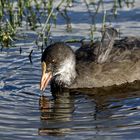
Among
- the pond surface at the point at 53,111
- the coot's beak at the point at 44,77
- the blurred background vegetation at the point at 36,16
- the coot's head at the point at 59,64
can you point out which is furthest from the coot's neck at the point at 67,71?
the blurred background vegetation at the point at 36,16

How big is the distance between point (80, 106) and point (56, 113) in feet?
1.42

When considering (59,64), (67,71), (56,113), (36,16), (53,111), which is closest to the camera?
(56,113)

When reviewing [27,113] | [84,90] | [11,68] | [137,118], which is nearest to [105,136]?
[137,118]

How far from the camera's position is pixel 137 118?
10.1 m

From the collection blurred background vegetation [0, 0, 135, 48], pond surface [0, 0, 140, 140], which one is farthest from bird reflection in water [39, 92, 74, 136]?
blurred background vegetation [0, 0, 135, 48]

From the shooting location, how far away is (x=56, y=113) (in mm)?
10609

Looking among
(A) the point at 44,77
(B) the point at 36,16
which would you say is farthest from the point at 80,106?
(B) the point at 36,16

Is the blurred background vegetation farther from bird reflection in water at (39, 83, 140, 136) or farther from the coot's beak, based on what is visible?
bird reflection in water at (39, 83, 140, 136)

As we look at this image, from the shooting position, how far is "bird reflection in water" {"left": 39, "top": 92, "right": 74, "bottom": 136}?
976cm

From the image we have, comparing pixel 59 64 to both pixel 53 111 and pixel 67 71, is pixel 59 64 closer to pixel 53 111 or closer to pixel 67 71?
pixel 67 71

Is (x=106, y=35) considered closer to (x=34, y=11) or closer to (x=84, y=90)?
(x=84, y=90)

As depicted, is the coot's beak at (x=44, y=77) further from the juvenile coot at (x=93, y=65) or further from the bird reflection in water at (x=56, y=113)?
the bird reflection in water at (x=56, y=113)

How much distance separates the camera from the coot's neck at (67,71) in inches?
484

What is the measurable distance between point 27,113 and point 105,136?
1.54m
